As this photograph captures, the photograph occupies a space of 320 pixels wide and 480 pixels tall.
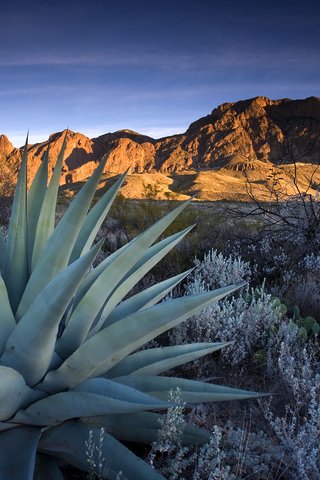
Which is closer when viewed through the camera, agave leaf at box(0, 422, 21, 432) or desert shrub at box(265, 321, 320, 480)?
agave leaf at box(0, 422, 21, 432)

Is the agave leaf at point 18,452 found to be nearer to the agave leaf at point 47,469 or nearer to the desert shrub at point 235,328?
the agave leaf at point 47,469

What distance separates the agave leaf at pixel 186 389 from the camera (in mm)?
1881

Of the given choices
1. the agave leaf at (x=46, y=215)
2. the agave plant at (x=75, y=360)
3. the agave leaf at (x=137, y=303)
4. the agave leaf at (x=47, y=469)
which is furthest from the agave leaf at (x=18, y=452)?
Result: the agave leaf at (x=46, y=215)

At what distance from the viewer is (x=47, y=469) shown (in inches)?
70.9

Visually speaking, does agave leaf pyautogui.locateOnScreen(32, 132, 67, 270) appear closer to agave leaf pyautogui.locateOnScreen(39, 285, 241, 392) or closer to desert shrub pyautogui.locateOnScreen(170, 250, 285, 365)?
agave leaf pyautogui.locateOnScreen(39, 285, 241, 392)

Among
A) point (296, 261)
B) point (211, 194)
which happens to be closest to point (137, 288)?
point (296, 261)

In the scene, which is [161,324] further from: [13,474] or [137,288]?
[137,288]

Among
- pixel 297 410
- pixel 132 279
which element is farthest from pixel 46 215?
pixel 297 410

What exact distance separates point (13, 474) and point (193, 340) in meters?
2.17

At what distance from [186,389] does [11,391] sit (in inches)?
31.3

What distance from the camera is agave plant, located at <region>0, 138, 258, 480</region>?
157cm

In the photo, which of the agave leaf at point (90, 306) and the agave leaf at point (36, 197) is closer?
the agave leaf at point (90, 306)

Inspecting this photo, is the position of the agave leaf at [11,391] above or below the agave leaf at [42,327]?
below

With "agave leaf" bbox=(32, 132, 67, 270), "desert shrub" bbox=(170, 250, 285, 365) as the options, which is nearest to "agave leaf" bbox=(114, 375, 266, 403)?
"agave leaf" bbox=(32, 132, 67, 270)
